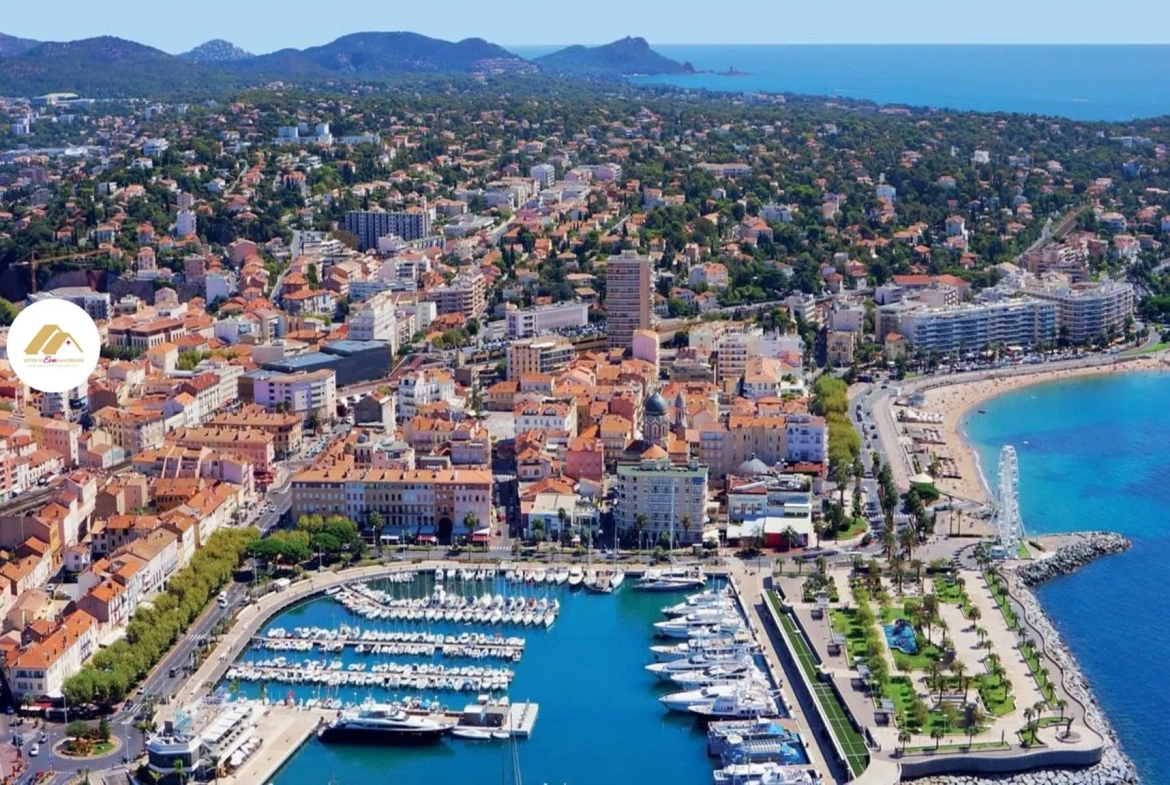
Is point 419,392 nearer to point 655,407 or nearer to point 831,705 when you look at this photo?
point 655,407

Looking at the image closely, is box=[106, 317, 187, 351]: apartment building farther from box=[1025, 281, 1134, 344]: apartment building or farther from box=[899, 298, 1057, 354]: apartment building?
box=[1025, 281, 1134, 344]: apartment building

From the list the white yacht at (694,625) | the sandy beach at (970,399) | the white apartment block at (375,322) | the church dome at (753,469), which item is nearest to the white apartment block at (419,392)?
the white apartment block at (375,322)

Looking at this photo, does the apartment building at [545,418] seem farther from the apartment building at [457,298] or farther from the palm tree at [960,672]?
the palm tree at [960,672]

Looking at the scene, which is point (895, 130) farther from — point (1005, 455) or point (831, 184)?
point (1005, 455)

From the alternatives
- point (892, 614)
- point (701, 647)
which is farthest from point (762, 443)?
point (701, 647)

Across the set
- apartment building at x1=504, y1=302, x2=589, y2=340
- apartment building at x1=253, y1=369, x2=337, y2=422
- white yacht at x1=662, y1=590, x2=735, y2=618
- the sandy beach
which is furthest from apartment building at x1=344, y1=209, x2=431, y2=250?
white yacht at x1=662, y1=590, x2=735, y2=618

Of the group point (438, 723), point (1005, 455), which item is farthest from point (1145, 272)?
point (438, 723)
